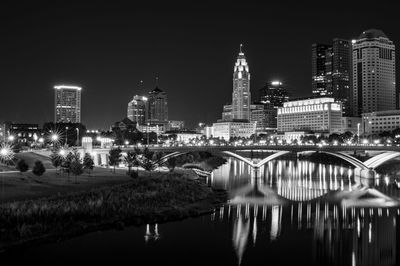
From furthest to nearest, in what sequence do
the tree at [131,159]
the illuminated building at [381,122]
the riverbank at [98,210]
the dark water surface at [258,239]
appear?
1. the illuminated building at [381,122]
2. the tree at [131,159]
3. the riverbank at [98,210]
4. the dark water surface at [258,239]

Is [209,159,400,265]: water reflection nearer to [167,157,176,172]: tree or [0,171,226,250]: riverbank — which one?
[0,171,226,250]: riverbank

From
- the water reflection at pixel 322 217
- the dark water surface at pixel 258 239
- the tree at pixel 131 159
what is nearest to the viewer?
the dark water surface at pixel 258 239

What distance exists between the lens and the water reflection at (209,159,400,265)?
33.8 meters

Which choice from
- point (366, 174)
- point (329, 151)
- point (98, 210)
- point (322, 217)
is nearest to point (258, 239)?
point (322, 217)

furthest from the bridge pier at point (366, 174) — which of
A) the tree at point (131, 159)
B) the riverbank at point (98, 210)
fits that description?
the tree at point (131, 159)

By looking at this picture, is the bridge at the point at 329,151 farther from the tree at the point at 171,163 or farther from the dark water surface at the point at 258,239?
the dark water surface at the point at 258,239

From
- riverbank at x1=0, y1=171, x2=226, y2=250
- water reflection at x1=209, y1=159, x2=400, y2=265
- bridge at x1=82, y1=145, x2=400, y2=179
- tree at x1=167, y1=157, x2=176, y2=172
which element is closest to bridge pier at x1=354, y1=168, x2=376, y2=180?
bridge at x1=82, y1=145, x2=400, y2=179

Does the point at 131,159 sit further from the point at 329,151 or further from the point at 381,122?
the point at 381,122

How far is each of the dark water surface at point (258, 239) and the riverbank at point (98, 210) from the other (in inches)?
46.5

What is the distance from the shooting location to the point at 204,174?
8450 centimetres

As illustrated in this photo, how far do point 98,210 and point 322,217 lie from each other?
21.8 metres

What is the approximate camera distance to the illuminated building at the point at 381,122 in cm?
17882

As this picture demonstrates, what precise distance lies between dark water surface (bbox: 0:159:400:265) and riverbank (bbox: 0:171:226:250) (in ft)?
3.87

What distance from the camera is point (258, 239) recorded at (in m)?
36.3
